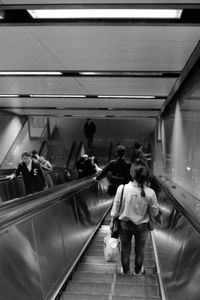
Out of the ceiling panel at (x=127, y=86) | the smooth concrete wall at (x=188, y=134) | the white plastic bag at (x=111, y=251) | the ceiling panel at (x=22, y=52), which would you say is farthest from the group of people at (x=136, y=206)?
the ceiling panel at (x=127, y=86)

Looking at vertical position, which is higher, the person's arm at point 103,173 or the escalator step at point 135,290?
the person's arm at point 103,173

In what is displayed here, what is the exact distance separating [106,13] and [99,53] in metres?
1.97

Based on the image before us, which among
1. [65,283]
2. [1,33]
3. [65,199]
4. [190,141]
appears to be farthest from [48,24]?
[190,141]

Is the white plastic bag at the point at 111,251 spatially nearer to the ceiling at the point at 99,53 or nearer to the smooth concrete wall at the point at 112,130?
the ceiling at the point at 99,53

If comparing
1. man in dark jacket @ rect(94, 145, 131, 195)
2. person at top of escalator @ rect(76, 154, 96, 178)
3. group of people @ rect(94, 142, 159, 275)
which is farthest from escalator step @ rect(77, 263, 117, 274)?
person at top of escalator @ rect(76, 154, 96, 178)

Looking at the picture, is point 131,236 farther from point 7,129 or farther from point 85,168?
point 7,129

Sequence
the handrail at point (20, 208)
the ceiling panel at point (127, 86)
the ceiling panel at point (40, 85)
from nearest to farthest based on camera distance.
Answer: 1. the handrail at point (20, 208)
2. the ceiling panel at point (127, 86)
3. the ceiling panel at point (40, 85)

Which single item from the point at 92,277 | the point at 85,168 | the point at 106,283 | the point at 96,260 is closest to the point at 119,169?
the point at 96,260

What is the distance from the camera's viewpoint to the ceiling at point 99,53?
5129 mm

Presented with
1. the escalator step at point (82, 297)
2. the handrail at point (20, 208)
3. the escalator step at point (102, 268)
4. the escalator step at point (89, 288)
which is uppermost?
the handrail at point (20, 208)

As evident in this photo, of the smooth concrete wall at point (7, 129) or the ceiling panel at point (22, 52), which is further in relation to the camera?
the smooth concrete wall at point (7, 129)

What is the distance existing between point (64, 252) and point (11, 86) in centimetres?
651

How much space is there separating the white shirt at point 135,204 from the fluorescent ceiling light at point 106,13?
203cm

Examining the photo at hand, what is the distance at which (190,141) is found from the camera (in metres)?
9.09
